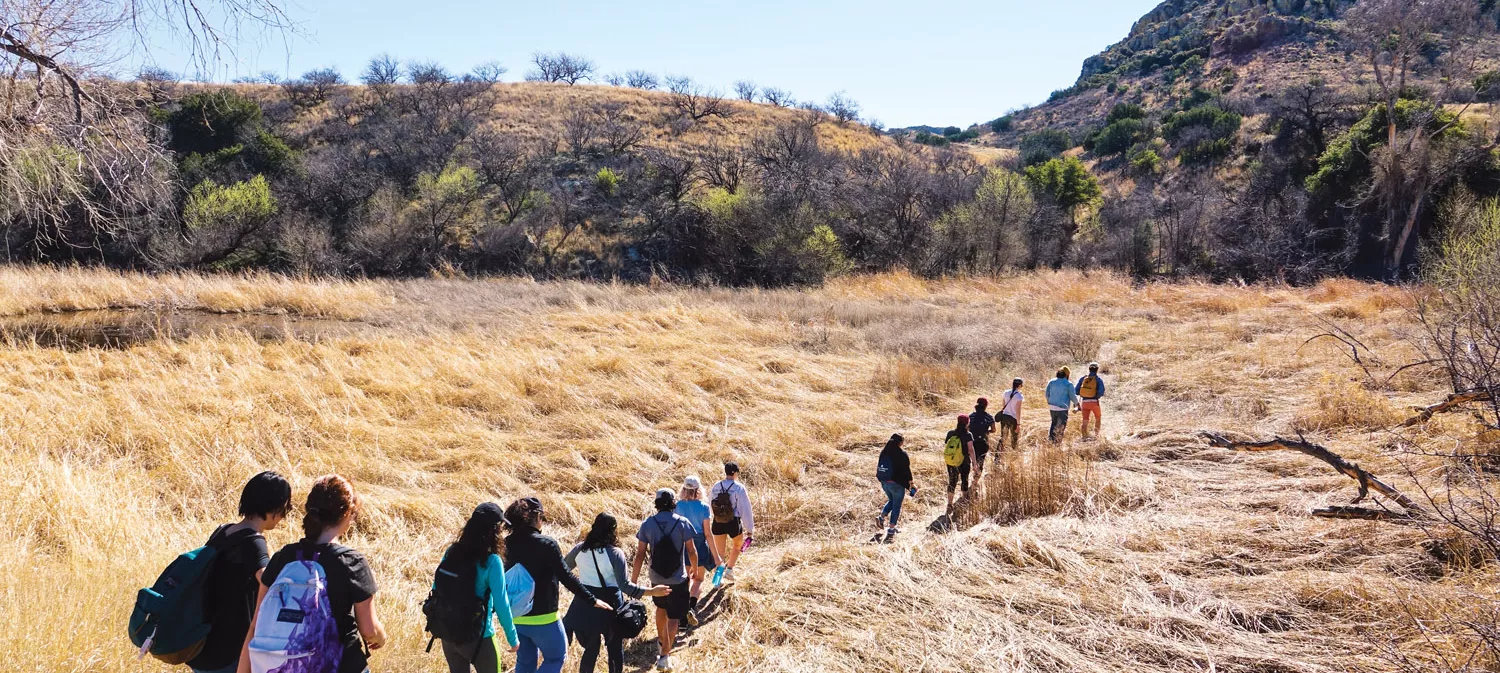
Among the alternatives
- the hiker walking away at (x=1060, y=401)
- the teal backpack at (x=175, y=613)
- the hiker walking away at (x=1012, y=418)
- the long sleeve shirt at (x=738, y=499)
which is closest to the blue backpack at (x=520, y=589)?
the teal backpack at (x=175, y=613)

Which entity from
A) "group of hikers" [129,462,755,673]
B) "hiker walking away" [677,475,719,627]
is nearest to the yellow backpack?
"hiker walking away" [677,475,719,627]

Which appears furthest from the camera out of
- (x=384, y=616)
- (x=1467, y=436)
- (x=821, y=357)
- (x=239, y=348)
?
(x=821, y=357)

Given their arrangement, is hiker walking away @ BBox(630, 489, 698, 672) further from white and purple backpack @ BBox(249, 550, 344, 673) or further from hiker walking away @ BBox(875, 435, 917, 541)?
hiker walking away @ BBox(875, 435, 917, 541)

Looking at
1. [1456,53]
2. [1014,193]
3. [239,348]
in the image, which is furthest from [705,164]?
[1456,53]

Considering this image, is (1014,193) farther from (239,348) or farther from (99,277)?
(99,277)

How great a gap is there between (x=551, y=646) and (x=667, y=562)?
3.26ft

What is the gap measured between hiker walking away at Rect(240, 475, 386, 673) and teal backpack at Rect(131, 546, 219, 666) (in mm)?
196

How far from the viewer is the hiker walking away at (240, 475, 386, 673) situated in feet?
8.87

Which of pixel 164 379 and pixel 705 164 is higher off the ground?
pixel 705 164

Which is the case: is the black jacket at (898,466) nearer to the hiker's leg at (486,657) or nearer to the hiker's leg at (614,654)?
the hiker's leg at (614,654)

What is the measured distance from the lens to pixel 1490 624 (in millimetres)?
3451

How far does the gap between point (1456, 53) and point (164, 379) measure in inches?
1615

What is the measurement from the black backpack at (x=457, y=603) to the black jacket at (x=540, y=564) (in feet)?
1.49

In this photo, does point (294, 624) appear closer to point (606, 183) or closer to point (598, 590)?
point (598, 590)
